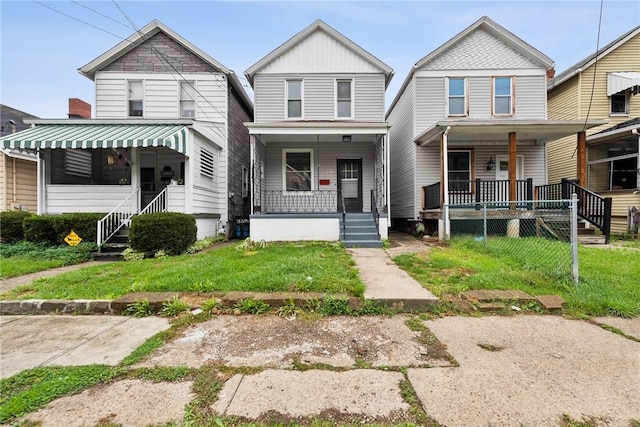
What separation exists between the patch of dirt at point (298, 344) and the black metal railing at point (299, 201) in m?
8.31

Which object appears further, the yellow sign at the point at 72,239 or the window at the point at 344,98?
the window at the point at 344,98

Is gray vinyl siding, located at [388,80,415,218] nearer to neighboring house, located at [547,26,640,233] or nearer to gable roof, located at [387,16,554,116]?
gable roof, located at [387,16,554,116]

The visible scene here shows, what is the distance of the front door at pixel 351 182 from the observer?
39.9 feet

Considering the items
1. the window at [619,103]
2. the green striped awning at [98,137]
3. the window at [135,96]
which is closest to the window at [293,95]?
the green striped awning at [98,137]

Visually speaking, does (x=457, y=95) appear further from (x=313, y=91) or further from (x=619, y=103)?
(x=619, y=103)

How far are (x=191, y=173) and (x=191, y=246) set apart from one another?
224 centimetres

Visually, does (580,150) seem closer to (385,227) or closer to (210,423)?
(385,227)

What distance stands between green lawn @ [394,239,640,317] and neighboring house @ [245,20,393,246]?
5209mm

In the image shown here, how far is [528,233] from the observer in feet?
33.3

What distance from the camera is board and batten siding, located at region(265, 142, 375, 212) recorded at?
39.1 ft

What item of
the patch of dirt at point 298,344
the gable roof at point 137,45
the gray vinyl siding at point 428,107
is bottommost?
the patch of dirt at point 298,344

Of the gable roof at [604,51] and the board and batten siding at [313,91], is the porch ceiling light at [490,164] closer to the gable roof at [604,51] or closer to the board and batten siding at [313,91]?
the board and batten siding at [313,91]

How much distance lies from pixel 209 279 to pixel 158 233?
3725 mm

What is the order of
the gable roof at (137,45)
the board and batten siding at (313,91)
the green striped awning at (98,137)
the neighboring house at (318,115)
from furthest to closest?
the board and batten siding at (313,91), the neighboring house at (318,115), the gable roof at (137,45), the green striped awning at (98,137)
